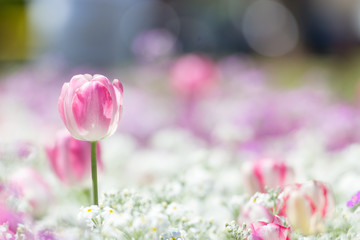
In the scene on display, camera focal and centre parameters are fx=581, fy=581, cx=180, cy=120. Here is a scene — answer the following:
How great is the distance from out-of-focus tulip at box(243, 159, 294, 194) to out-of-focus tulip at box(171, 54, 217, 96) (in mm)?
2369

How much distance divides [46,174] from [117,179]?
25 centimetres

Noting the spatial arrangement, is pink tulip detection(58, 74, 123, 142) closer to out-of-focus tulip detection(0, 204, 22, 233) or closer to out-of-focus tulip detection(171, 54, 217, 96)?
out-of-focus tulip detection(0, 204, 22, 233)

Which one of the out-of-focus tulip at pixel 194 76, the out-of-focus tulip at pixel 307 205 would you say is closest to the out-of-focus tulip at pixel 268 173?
the out-of-focus tulip at pixel 307 205

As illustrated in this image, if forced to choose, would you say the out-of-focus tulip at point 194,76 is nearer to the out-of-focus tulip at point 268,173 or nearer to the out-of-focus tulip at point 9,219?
the out-of-focus tulip at point 268,173

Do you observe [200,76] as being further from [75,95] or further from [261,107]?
[75,95]

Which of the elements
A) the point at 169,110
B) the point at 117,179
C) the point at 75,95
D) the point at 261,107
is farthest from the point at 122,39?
the point at 75,95

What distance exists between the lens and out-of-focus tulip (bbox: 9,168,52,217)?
151 cm

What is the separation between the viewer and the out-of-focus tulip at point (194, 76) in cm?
377

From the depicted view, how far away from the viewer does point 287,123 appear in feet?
10.8

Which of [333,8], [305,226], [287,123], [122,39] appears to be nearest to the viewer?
[305,226]

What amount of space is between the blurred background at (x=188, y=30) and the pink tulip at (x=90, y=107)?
5.74 meters

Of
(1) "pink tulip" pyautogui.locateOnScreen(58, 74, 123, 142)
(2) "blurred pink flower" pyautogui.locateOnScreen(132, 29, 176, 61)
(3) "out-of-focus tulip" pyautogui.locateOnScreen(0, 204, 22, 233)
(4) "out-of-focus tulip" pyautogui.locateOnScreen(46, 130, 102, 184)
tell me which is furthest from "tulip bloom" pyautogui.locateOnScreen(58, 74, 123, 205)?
Result: (2) "blurred pink flower" pyautogui.locateOnScreen(132, 29, 176, 61)

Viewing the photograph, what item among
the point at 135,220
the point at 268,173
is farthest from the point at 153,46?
the point at 135,220

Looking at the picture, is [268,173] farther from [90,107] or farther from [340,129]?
[340,129]
